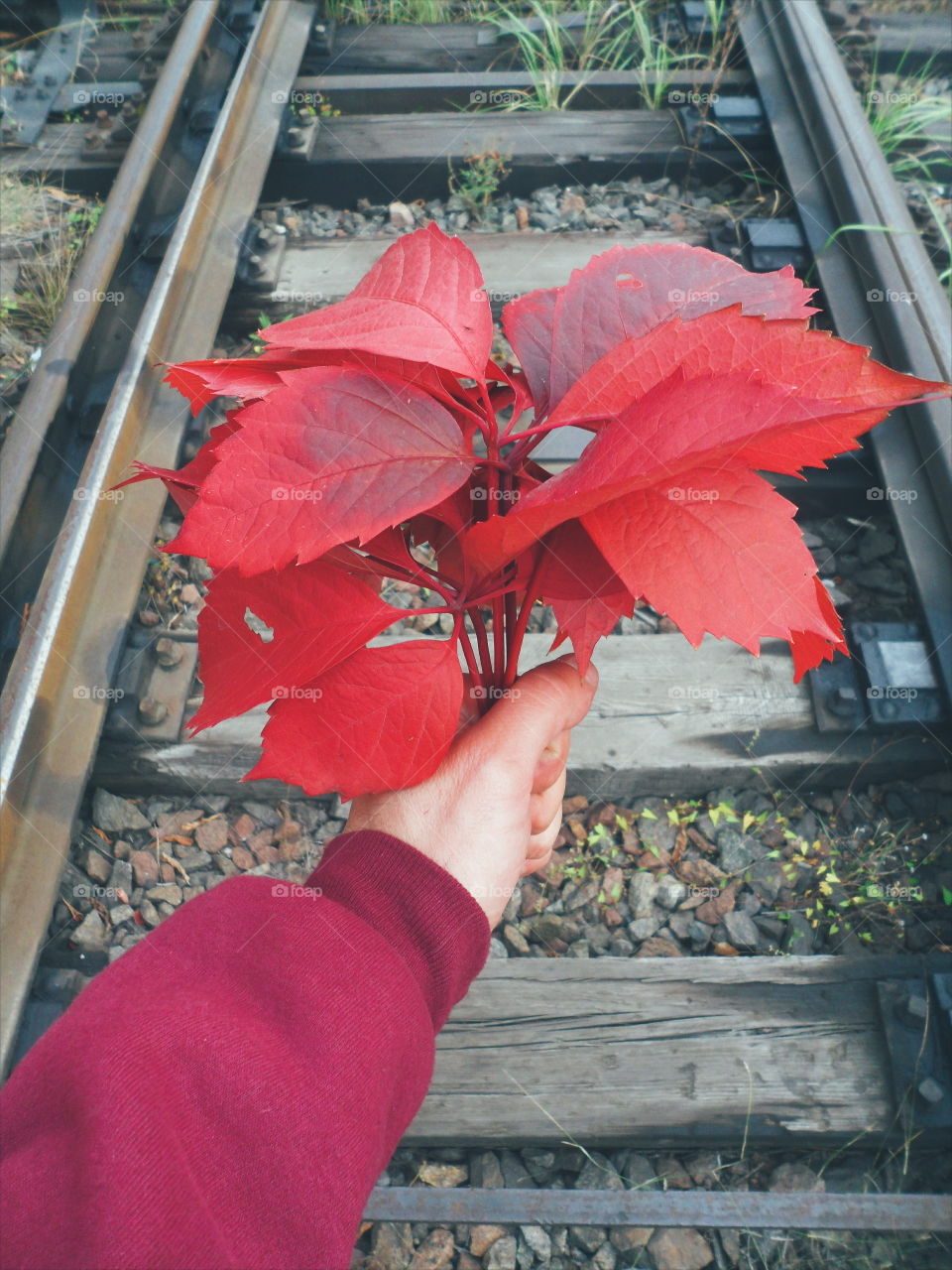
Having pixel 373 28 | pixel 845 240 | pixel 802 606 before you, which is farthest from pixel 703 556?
pixel 373 28

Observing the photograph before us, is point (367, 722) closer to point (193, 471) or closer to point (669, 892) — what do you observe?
point (193, 471)

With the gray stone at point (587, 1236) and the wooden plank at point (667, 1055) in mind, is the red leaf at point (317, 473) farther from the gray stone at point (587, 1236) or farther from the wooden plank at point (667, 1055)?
the gray stone at point (587, 1236)

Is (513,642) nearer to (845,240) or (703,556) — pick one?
(703,556)

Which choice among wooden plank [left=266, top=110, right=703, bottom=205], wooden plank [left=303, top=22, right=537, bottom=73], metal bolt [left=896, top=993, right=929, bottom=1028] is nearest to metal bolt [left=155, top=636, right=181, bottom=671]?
metal bolt [left=896, top=993, right=929, bottom=1028]

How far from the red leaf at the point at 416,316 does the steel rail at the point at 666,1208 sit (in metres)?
1.18

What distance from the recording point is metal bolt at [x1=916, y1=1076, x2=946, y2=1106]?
1297mm

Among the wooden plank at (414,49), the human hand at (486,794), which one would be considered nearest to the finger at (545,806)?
the human hand at (486,794)

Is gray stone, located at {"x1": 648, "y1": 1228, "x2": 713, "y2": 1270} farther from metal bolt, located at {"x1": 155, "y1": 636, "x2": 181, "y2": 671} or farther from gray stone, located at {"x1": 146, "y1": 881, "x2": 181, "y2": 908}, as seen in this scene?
metal bolt, located at {"x1": 155, "y1": 636, "x2": 181, "y2": 671}

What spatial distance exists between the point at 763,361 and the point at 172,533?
1481 mm

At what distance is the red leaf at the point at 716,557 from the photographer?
1.90 feet

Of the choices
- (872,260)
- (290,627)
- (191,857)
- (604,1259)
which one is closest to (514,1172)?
(604,1259)

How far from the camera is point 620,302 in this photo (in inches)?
28.1

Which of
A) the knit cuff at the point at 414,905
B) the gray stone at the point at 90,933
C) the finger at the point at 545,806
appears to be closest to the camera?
the knit cuff at the point at 414,905

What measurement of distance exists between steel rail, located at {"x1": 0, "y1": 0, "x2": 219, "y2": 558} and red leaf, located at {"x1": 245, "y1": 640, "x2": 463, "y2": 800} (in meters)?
1.04
